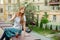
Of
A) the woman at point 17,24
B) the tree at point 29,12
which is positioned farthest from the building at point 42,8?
the woman at point 17,24

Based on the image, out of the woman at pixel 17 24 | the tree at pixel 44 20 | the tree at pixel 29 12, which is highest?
the woman at pixel 17 24

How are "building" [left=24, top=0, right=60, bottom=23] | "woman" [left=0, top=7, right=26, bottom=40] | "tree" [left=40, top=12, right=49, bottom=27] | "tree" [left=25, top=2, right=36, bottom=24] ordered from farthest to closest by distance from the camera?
"building" [left=24, top=0, right=60, bottom=23]
"tree" [left=40, top=12, right=49, bottom=27]
"tree" [left=25, top=2, right=36, bottom=24]
"woman" [left=0, top=7, right=26, bottom=40]

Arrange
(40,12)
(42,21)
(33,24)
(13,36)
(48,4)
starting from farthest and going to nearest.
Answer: (48,4) → (40,12) → (42,21) → (33,24) → (13,36)

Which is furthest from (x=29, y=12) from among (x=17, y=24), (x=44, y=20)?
(x=17, y=24)

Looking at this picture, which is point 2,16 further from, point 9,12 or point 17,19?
point 17,19

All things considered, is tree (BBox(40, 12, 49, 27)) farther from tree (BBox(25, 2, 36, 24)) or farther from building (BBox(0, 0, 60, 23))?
tree (BBox(25, 2, 36, 24))

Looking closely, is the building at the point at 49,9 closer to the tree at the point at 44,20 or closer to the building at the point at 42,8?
the building at the point at 42,8

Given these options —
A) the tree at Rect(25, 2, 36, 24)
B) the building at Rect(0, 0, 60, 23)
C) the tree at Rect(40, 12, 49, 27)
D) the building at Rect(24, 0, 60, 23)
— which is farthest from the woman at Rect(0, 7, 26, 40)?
the building at Rect(24, 0, 60, 23)

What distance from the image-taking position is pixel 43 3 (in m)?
28.8

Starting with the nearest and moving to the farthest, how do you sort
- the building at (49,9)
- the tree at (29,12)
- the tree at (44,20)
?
the tree at (29,12) → the tree at (44,20) → the building at (49,9)

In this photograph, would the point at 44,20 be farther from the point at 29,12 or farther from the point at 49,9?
the point at 49,9

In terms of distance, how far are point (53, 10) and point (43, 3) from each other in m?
1.26

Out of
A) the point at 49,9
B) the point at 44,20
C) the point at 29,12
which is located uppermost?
the point at 29,12

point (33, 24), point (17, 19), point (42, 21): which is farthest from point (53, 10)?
point (17, 19)
